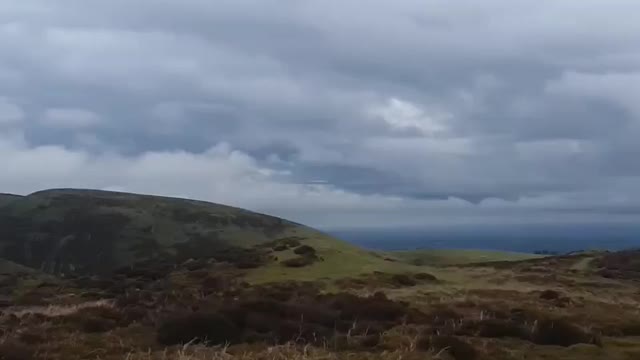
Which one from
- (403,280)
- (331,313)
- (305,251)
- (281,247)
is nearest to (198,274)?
(305,251)

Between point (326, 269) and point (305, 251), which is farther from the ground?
point (305, 251)

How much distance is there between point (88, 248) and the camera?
190 meters

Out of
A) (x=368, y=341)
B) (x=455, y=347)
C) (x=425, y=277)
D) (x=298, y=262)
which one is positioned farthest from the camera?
(x=298, y=262)

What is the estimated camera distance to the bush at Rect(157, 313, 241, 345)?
79.4ft

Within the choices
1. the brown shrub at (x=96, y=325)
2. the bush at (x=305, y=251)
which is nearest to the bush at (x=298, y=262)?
the bush at (x=305, y=251)

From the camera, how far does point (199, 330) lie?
24.4 metres

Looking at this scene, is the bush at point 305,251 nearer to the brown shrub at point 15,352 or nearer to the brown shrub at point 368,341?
the brown shrub at point 368,341

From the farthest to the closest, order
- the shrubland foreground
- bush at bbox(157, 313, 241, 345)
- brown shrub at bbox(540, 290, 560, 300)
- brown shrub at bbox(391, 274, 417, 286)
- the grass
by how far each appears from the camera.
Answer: the grass
brown shrub at bbox(391, 274, 417, 286)
brown shrub at bbox(540, 290, 560, 300)
bush at bbox(157, 313, 241, 345)
the shrubland foreground

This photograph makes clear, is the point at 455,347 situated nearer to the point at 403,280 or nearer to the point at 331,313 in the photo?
the point at 331,313

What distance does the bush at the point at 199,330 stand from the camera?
2420 centimetres

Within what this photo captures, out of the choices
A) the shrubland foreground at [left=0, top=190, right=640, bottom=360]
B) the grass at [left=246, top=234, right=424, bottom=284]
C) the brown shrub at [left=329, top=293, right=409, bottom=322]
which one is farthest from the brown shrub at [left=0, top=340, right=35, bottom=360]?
the grass at [left=246, top=234, right=424, bottom=284]

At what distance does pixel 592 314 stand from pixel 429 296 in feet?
32.5

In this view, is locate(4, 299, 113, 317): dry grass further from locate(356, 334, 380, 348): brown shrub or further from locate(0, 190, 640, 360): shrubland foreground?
locate(356, 334, 380, 348): brown shrub

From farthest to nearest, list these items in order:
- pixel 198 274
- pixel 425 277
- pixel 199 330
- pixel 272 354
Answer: pixel 198 274 → pixel 425 277 → pixel 199 330 → pixel 272 354
